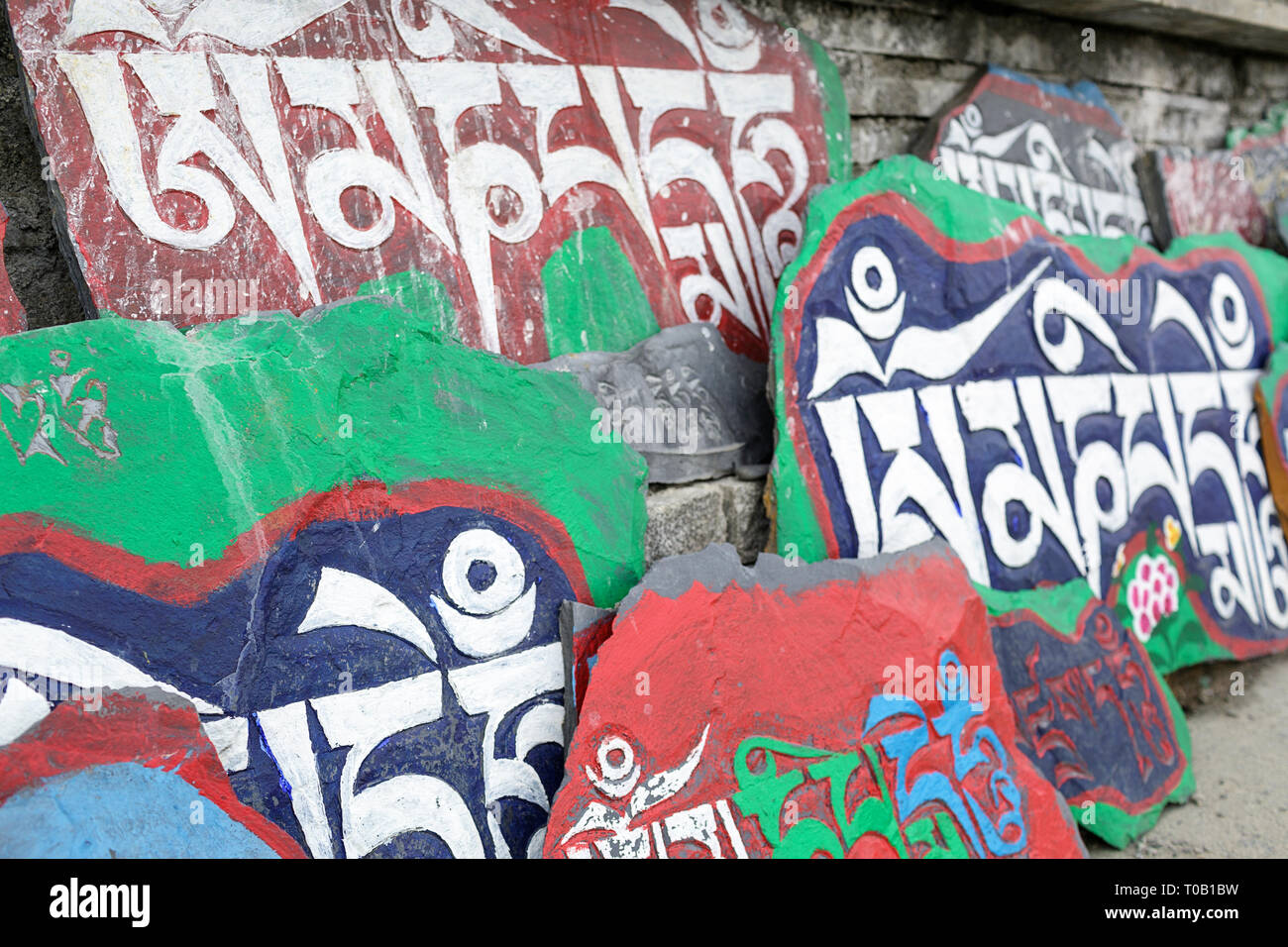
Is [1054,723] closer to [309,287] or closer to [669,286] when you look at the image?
[669,286]

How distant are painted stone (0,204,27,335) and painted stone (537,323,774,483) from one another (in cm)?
101

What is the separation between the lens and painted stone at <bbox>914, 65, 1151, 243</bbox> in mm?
3424

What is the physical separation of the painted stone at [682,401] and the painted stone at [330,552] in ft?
0.44

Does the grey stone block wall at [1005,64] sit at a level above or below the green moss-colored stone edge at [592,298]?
above

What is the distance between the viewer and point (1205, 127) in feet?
15.0

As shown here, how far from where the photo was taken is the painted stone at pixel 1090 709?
272 centimetres

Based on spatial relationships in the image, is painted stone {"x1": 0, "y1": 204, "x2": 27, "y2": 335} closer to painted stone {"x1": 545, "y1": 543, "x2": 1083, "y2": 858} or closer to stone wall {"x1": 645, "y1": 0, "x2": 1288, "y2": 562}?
painted stone {"x1": 545, "y1": 543, "x2": 1083, "y2": 858}

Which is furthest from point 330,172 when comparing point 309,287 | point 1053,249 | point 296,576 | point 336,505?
point 1053,249

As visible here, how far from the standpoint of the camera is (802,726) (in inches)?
86.0

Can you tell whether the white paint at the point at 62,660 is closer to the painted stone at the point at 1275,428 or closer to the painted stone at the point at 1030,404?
the painted stone at the point at 1030,404

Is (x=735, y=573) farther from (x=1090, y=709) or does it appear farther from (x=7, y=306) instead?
(x=7, y=306)

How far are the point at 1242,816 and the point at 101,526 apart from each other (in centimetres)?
287

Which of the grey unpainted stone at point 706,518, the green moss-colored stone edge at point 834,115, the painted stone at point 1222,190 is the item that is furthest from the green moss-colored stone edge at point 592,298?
the painted stone at point 1222,190

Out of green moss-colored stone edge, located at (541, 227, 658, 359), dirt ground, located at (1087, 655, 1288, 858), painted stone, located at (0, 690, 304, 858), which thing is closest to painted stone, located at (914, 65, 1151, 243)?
green moss-colored stone edge, located at (541, 227, 658, 359)
